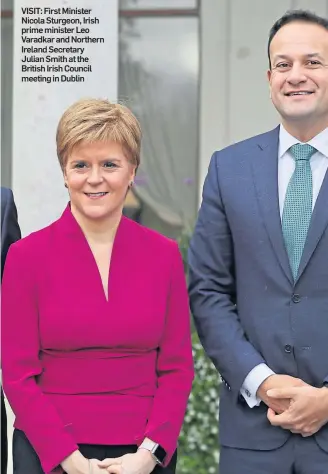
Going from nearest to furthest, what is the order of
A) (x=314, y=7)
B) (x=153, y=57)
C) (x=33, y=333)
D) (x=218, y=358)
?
(x=33, y=333), (x=218, y=358), (x=314, y=7), (x=153, y=57)

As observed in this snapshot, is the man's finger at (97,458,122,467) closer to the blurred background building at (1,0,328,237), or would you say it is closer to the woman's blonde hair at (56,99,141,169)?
the woman's blonde hair at (56,99,141,169)

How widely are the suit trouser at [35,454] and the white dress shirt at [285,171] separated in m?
0.27

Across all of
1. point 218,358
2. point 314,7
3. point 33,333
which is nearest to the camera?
point 33,333

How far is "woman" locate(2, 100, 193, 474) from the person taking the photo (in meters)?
2.68

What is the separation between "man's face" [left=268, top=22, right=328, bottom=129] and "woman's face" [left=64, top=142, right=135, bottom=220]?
0.48m

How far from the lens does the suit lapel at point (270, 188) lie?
284 cm

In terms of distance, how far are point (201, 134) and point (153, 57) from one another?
1.55ft

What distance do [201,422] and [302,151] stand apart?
2.46 meters

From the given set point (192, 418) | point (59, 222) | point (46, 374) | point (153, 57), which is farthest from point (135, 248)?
point (153, 57)

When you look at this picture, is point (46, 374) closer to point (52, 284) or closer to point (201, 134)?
point (52, 284)

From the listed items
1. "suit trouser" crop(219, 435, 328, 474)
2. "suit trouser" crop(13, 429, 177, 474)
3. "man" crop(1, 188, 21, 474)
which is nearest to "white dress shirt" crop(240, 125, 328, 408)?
"suit trouser" crop(219, 435, 328, 474)

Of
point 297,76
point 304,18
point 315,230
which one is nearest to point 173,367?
point 315,230

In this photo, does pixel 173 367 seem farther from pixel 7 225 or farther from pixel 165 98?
pixel 165 98

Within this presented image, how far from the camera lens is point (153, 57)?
5.43 m
